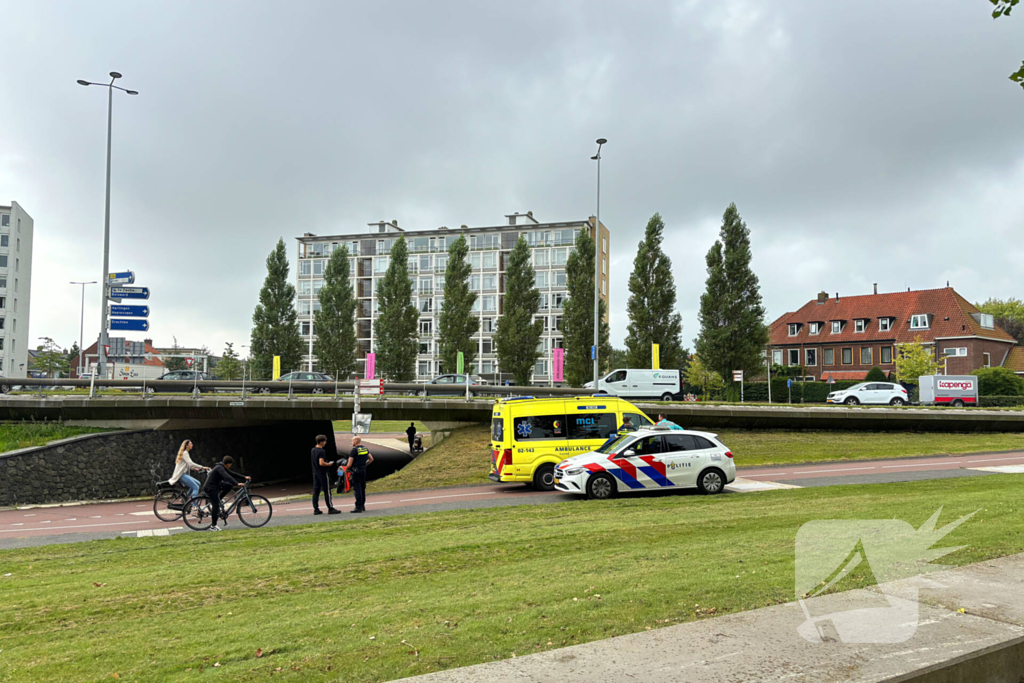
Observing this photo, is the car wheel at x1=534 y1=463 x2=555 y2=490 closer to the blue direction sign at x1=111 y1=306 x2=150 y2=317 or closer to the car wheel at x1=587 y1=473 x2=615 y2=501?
the car wheel at x1=587 y1=473 x2=615 y2=501

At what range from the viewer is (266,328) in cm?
7138

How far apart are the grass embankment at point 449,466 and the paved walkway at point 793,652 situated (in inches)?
756

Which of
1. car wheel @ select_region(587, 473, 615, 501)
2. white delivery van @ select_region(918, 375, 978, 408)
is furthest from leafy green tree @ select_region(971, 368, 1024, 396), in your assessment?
car wheel @ select_region(587, 473, 615, 501)

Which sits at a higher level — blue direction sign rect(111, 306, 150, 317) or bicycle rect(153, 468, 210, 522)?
blue direction sign rect(111, 306, 150, 317)

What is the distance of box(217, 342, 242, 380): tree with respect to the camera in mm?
105500

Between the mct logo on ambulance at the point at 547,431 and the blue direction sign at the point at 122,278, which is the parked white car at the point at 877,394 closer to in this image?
the mct logo on ambulance at the point at 547,431

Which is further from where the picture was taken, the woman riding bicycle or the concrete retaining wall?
the concrete retaining wall

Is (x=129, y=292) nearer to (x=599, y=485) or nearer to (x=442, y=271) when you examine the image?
(x=599, y=485)

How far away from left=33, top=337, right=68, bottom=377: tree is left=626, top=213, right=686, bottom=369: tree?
75353mm

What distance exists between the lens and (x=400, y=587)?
26.8 ft

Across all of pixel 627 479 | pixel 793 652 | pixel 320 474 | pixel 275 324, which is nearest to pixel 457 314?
pixel 275 324

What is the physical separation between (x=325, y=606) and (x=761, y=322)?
49.0 m

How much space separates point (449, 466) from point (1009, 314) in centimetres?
10248

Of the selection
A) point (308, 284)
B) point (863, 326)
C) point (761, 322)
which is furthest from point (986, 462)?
point (308, 284)
